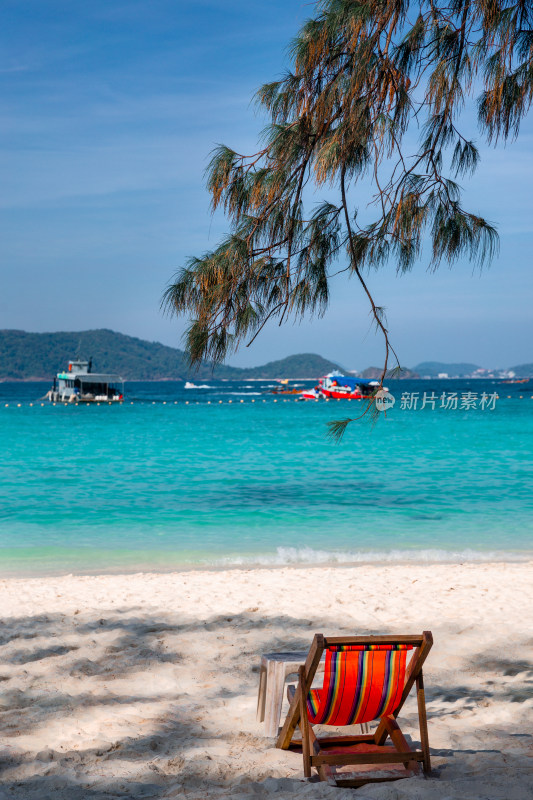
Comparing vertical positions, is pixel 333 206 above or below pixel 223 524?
above

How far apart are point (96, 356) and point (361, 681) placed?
5706 inches

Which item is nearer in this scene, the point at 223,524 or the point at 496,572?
the point at 496,572

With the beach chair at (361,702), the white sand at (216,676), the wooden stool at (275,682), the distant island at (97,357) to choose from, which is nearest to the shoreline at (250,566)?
the white sand at (216,676)

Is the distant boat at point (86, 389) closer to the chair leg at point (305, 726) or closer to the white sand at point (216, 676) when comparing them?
the white sand at point (216, 676)

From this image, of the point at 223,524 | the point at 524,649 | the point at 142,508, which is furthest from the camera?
the point at 142,508

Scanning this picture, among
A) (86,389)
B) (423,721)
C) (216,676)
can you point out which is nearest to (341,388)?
(86,389)

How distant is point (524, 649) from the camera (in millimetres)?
4781

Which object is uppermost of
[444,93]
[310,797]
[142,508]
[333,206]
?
[444,93]

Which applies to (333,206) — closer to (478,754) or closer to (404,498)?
(478,754)

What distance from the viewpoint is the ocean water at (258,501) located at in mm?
9508

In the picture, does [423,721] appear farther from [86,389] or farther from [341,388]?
[341,388]

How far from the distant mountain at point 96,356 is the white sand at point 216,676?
13167 centimetres

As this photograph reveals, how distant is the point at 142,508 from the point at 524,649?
9017 millimetres

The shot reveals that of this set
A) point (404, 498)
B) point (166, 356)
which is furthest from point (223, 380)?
point (404, 498)
